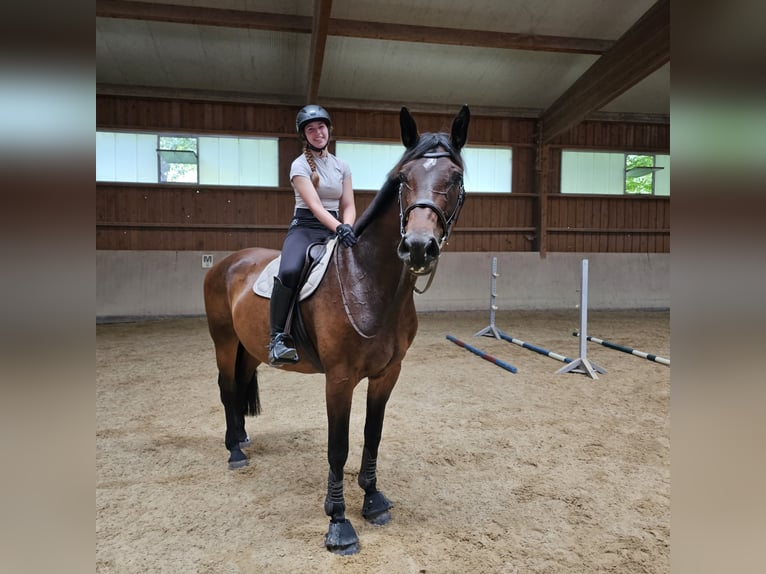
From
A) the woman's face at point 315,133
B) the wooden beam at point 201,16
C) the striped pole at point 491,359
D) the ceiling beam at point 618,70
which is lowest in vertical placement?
the striped pole at point 491,359

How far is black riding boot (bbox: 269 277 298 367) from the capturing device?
189 centimetres

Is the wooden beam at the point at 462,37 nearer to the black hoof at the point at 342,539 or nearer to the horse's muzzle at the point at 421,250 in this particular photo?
the horse's muzzle at the point at 421,250

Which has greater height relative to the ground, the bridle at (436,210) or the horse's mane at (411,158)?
the horse's mane at (411,158)

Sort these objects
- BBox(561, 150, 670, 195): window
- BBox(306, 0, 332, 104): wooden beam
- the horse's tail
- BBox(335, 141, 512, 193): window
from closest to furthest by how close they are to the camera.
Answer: the horse's tail
BBox(306, 0, 332, 104): wooden beam
BBox(335, 141, 512, 193): window
BBox(561, 150, 670, 195): window

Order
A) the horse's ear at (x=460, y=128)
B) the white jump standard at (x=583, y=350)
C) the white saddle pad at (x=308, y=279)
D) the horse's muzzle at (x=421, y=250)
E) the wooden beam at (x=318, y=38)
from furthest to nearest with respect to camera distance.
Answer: the wooden beam at (x=318, y=38), the white jump standard at (x=583, y=350), the white saddle pad at (x=308, y=279), the horse's ear at (x=460, y=128), the horse's muzzle at (x=421, y=250)

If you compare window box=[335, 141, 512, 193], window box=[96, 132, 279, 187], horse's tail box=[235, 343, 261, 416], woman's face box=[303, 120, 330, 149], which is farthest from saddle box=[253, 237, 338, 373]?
window box=[96, 132, 279, 187]

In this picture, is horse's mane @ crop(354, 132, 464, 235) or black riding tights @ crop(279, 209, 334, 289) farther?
black riding tights @ crop(279, 209, 334, 289)

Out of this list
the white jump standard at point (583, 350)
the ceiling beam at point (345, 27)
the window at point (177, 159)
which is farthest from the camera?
the window at point (177, 159)

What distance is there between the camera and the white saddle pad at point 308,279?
74.0 inches

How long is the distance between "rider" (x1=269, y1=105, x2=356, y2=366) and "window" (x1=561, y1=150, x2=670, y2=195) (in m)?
8.49

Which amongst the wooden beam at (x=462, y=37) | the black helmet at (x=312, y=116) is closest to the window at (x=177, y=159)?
the wooden beam at (x=462, y=37)

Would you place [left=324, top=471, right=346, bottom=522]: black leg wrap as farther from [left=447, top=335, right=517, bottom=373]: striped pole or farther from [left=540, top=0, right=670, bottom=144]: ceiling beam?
[left=540, top=0, right=670, bottom=144]: ceiling beam

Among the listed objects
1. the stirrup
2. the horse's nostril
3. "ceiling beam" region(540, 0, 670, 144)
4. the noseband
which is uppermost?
"ceiling beam" region(540, 0, 670, 144)

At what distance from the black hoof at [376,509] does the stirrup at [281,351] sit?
736mm
